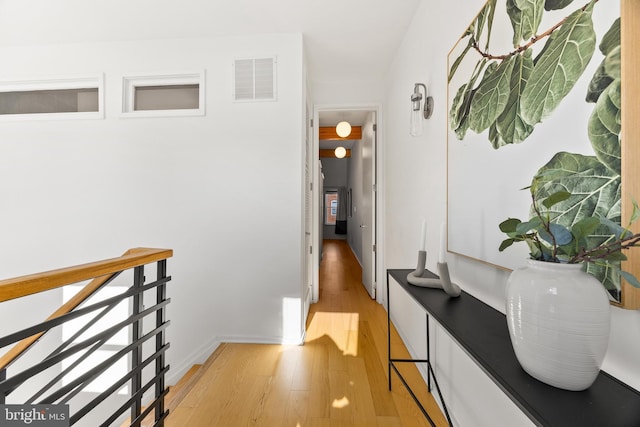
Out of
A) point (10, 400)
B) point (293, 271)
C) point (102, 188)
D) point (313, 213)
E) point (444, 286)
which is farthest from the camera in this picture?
point (313, 213)

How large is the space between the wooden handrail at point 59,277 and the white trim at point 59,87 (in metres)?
2.22

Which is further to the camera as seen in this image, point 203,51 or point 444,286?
point 203,51

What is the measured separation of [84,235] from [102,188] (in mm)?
497

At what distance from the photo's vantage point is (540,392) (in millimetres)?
565

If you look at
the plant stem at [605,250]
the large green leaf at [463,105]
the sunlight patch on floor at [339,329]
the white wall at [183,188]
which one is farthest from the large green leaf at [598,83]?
the sunlight patch on floor at [339,329]

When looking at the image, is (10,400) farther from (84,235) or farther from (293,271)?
(293,271)

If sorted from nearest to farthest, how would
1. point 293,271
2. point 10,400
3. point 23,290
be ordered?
1. point 23,290
2. point 293,271
3. point 10,400

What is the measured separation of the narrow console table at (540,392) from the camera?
49 centimetres

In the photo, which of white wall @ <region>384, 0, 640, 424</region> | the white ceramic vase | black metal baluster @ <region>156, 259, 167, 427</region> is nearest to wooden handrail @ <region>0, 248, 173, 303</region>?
black metal baluster @ <region>156, 259, 167, 427</region>

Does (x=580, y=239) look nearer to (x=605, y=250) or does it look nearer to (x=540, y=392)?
(x=605, y=250)

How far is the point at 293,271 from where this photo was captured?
7.69 feet

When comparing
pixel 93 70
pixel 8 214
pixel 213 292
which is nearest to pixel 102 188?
pixel 8 214

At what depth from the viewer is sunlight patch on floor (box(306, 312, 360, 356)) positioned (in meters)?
2.25

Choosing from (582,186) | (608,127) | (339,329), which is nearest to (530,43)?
(608,127)
